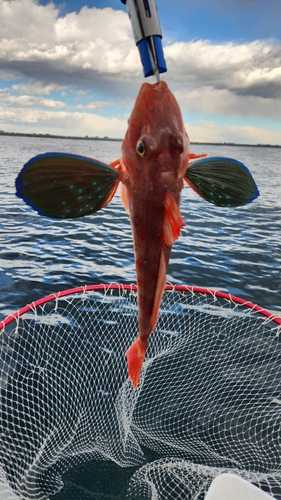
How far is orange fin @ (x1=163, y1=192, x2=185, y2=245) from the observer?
1703 mm

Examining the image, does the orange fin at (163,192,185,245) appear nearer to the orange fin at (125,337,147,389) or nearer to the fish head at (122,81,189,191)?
the fish head at (122,81,189,191)

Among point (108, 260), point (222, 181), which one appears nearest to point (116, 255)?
point (108, 260)

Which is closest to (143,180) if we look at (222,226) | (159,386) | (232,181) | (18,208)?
(232,181)

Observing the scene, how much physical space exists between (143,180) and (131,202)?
0.13 metres

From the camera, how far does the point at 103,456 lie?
5062 millimetres

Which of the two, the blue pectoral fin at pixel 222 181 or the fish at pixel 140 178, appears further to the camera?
the blue pectoral fin at pixel 222 181

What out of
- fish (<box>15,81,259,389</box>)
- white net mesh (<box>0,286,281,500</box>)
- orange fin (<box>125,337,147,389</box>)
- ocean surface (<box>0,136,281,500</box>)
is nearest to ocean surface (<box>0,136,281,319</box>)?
ocean surface (<box>0,136,281,500</box>)

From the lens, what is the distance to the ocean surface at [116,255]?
32.7ft

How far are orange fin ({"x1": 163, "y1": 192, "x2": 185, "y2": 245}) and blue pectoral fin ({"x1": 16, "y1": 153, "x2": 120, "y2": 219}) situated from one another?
11.2 inches

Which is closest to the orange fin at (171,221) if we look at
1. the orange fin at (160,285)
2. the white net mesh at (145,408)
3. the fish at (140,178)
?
the fish at (140,178)

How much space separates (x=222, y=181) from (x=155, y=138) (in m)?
0.55

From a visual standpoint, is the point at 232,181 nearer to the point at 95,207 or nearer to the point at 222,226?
the point at 95,207

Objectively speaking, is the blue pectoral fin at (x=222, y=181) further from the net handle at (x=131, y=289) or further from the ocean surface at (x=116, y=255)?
the ocean surface at (x=116, y=255)

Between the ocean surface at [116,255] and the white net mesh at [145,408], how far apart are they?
79.9 inches
